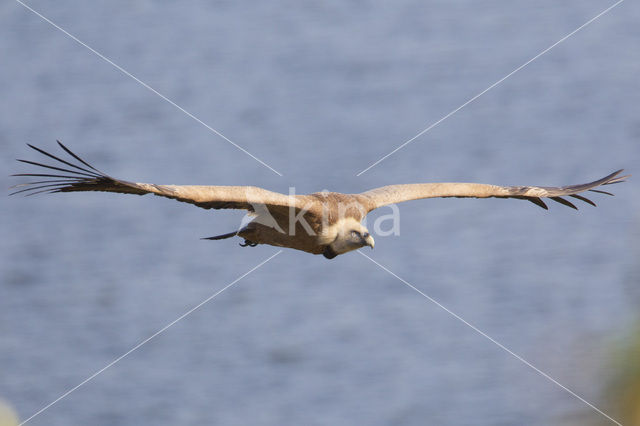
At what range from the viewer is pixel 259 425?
645 inches

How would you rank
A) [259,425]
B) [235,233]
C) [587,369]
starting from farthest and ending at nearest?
[259,425], [587,369], [235,233]

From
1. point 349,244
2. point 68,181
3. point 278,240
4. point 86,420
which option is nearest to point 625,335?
point 349,244

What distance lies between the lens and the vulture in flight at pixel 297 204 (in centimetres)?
619

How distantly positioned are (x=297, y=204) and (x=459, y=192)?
5.84 feet

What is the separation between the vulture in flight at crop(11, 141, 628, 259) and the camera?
6188 mm

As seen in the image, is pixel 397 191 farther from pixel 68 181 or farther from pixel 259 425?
pixel 259 425

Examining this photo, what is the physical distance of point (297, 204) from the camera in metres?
6.86

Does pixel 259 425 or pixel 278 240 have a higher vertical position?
pixel 278 240

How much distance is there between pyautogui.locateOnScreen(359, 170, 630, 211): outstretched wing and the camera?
773cm

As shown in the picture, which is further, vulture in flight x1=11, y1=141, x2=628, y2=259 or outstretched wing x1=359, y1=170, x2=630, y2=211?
outstretched wing x1=359, y1=170, x2=630, y2=211

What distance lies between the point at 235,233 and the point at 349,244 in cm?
88

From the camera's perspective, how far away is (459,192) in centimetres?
808

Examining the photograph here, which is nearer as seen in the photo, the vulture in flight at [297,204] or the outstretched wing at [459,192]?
the vulture in flight at [297,204]

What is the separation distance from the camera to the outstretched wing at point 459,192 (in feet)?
25.4
